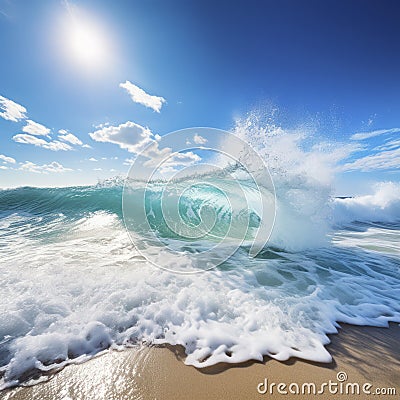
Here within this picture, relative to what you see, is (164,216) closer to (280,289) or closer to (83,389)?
(280,289)

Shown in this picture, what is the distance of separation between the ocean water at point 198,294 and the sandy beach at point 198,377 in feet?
0.36

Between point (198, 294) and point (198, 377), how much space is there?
1174 mm

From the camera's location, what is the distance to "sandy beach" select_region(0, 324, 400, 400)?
1.46 m

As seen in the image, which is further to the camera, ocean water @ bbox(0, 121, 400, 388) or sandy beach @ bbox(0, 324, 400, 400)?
ocean water @ bbox(0, 121, 400, 388)

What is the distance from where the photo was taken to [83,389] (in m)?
1.47

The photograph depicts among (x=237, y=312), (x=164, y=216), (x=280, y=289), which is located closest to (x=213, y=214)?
(x=164, y=216)

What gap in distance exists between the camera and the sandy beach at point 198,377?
146 cm

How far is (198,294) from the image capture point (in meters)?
2.77

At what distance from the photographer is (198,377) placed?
1601mm

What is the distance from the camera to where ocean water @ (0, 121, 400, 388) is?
190 centimetres

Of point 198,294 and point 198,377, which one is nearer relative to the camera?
point 198,377

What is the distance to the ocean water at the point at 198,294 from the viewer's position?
6.23 ft

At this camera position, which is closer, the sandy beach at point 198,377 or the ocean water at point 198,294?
the sandy beach at point 198,377

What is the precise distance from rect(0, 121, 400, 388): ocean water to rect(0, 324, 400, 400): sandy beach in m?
0.11
